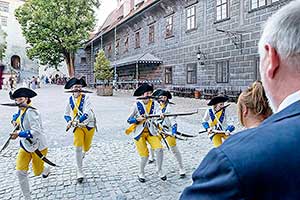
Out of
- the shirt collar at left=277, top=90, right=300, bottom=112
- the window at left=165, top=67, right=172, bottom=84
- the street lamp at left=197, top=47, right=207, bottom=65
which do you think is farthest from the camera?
the window at left=165, top=67, right=172, bottom=84

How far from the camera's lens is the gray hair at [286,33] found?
104 centimetres

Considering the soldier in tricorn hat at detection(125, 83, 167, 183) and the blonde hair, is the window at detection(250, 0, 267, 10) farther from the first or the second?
the blonde hair

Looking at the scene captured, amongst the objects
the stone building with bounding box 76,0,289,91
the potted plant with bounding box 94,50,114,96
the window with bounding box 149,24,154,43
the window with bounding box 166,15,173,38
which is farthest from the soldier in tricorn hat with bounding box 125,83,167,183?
the window with bounding box 149,24,154,43

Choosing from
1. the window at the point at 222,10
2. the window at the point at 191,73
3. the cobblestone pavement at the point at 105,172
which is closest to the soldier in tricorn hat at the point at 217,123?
the cobblestone pavement at the point at 105,172

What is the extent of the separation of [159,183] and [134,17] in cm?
2537

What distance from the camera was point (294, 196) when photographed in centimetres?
85

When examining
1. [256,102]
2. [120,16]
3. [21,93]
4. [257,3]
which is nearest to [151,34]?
[120,16]

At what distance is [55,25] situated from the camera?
3816 centimetres

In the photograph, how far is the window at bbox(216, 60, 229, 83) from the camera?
1809 cm

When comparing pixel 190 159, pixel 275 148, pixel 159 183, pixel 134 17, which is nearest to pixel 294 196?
pixel 275 148

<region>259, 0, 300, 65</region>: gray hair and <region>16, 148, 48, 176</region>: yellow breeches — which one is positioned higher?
<region>259, 0, 300, 65</region>: gray hair

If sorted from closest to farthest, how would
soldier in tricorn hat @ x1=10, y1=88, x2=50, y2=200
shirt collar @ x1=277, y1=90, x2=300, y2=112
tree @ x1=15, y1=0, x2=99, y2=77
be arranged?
shirt collar @ x1=277, y1=90, x2=300, y2=112 < soldier in tricorn hat @ x1=10, y1=88, x2=50, y2=200 < tree @ x1=15, y1=0, x2=99, y2=77

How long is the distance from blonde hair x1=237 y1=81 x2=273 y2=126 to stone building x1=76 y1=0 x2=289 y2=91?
9373 mm

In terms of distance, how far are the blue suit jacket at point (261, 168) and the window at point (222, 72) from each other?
1758cm
